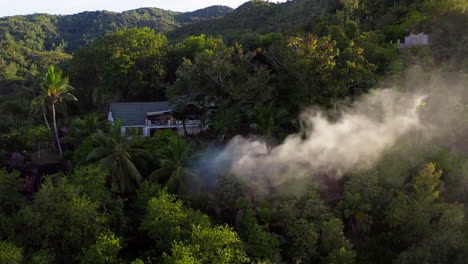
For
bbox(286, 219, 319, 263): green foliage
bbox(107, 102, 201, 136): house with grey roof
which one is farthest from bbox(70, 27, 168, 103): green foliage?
bbox(286, 219, 319, 263): green foliage

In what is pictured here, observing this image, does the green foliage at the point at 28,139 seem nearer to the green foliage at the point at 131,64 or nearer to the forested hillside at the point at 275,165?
the forested hillside at the point at 275,165

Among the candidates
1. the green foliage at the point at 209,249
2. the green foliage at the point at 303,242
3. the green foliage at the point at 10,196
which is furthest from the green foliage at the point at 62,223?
the green foliage at the point at 303,242

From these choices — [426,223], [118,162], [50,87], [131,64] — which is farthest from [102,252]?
[131,64]

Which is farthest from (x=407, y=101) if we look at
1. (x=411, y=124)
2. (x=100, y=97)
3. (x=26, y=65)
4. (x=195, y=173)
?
(x=26, y=65)

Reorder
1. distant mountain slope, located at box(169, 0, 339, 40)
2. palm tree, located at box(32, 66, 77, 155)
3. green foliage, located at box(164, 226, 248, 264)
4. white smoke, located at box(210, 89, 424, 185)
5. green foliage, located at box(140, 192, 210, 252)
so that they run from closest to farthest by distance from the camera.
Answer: green foliage, located at box(164, 226, 248, 264), green foliage, located at box(140, 192, 210, 252), white smoke, located at box(210, 89, 424, 185), palm tree, located at box(32, 66, 77, 155), distant mountain slope, located at box(169, 0, 339, 40)

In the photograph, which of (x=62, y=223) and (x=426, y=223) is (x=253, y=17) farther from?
(x=62, y=223)

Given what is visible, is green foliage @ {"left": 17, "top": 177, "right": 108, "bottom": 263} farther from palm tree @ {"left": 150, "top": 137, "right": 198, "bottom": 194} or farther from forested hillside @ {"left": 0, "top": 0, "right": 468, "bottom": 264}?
palm tree @ {"left": 150, "top": 137, "right": 198, "bottom": 194}
